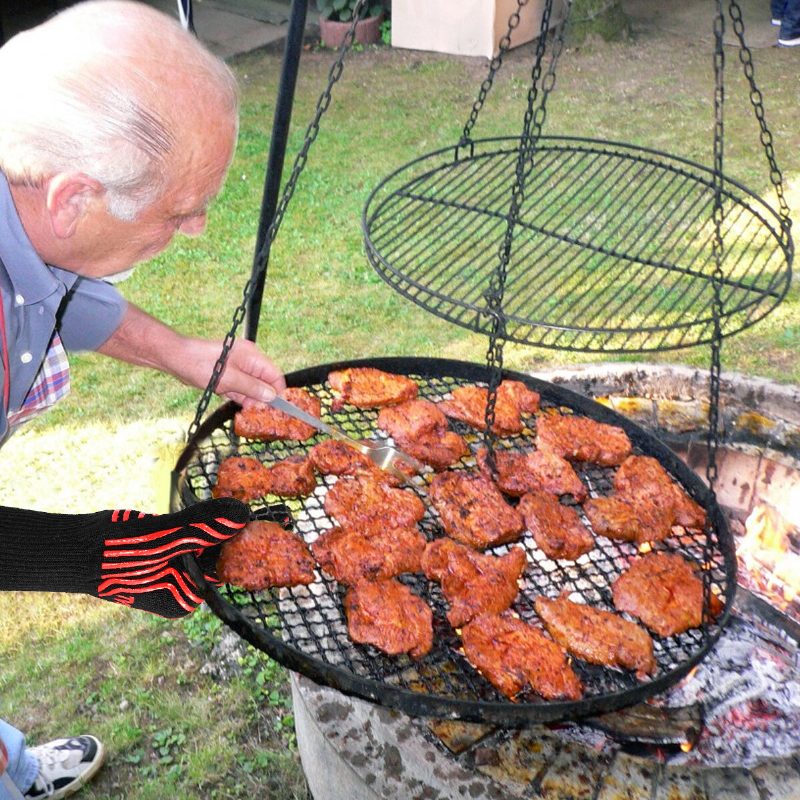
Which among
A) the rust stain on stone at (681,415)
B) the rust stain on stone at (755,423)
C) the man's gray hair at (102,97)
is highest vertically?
the man's gray hair at (102,97)

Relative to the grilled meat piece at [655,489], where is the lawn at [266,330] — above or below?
below

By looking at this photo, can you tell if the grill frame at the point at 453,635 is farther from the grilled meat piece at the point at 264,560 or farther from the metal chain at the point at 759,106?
the metal chain at the point at 759,106

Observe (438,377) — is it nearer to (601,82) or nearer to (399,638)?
(399,638)

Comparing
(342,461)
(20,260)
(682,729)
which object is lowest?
(682,729)

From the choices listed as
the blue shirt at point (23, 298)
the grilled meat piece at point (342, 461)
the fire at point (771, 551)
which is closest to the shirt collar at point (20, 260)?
the blue shirt at point (23, 298)

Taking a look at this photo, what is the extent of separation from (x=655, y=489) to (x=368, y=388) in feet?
3.28

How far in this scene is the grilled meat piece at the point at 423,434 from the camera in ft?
9.80

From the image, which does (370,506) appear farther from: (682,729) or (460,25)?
(460,25)

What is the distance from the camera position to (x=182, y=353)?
3016 mm

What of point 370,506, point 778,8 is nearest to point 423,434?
point 370,506

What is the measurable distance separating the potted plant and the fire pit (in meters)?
8.27

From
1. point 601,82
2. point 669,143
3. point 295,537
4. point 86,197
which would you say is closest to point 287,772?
point 295,537

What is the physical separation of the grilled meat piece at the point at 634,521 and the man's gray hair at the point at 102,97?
1592 millimetres

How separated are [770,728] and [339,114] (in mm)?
7873
